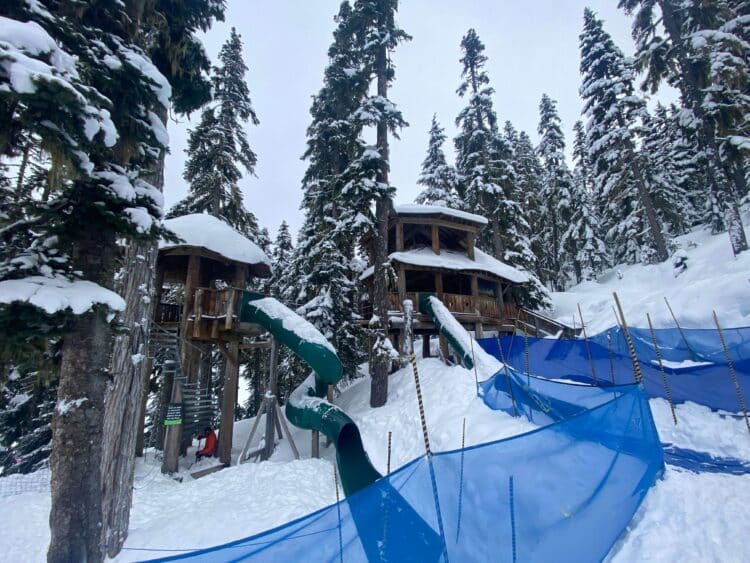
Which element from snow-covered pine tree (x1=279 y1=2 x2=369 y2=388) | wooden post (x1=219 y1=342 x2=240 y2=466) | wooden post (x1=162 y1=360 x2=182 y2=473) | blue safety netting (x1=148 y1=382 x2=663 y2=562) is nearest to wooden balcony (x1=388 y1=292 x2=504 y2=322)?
snow-covered pine tree (x1=279 y1=2 x2=369 y2=388)

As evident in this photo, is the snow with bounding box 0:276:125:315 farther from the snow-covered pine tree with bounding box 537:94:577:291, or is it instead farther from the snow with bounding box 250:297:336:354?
the snow-covered pine tree with bounding box 537:94:577:291

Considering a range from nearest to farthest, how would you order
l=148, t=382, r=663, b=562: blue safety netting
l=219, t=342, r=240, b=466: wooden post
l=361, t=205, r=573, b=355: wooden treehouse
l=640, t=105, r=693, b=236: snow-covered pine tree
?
1. l=148, t=382, r=663, b=562: blue safety netting
2. l=219, t=342, r=240, b=466: wooden post
3. l=361, t=205, r=573, b=355: wooden treehouse
4. l=640, t=105, r=693, b=236: snow-covered pine tree

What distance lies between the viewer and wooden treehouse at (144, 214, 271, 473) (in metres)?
10.0

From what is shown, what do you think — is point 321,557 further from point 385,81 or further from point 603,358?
point 385,81

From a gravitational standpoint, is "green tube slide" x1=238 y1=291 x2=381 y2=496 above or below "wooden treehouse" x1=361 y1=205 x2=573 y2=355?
below

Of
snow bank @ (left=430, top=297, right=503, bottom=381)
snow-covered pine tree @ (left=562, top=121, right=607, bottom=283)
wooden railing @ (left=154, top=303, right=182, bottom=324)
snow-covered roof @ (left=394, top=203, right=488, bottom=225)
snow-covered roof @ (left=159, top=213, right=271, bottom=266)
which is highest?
snow-covered pine tree @ (left=562, top=121, right=607, bottom=283)

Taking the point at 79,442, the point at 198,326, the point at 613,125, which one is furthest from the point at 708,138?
the point at 79,442

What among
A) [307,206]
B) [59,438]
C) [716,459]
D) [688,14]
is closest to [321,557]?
[59,438]

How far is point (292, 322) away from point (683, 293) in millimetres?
15245

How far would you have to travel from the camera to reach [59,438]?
381 centimetres

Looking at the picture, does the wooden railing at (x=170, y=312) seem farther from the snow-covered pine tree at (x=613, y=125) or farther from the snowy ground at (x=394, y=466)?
the snow-covered pine tree at (x=613, y=125)

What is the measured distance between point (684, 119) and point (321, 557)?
21.7 metres

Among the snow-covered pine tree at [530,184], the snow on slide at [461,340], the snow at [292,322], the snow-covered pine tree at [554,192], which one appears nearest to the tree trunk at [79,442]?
the snow at [292,322]

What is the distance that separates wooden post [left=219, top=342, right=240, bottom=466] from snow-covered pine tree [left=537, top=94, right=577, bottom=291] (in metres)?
26.8
